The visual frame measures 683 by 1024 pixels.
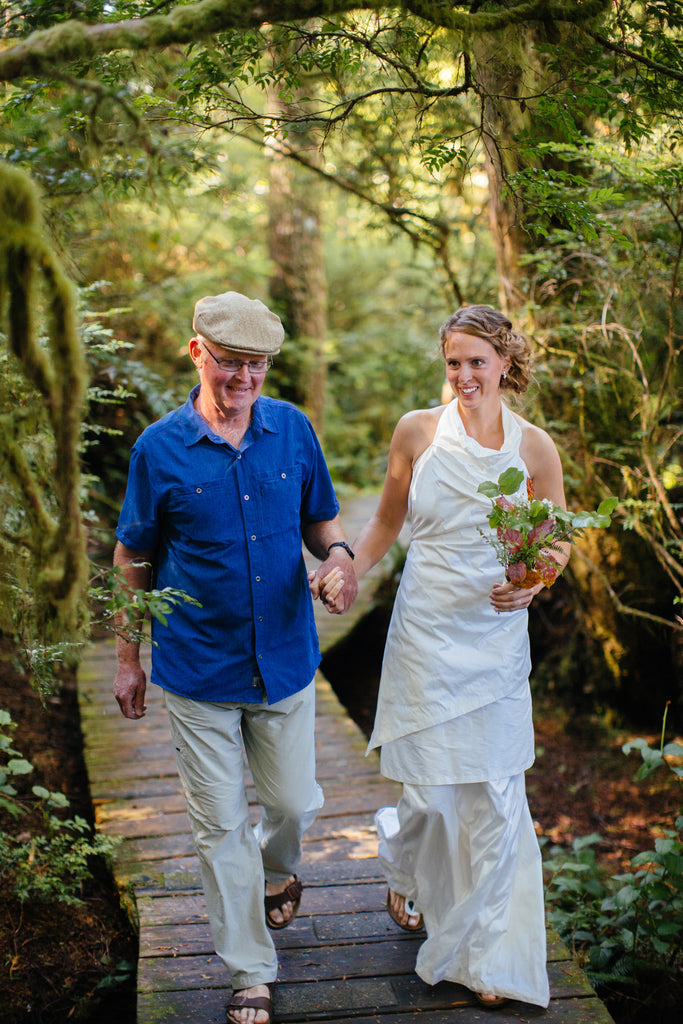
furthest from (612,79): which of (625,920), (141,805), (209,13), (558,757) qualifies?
(558,757)

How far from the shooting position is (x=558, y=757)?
6500mm

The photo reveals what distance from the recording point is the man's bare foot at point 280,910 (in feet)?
10.6

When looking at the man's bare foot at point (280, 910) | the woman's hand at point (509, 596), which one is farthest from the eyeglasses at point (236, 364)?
the man's bare foot at point (280, 910)

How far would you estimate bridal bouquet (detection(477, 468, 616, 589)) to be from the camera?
2.67 metres

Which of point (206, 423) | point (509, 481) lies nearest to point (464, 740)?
point (509, 481)

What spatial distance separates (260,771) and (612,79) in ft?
9.19

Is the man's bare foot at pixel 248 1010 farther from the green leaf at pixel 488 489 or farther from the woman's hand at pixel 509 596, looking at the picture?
the green leaf at pixel 488 489

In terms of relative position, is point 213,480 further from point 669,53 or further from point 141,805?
point 141,805

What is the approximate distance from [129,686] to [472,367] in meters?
1.64

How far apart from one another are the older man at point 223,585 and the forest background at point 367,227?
0.36 m

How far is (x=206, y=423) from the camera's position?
9.30 feet

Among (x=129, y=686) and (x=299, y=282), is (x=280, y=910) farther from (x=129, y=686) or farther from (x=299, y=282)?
(x=299, y=282)

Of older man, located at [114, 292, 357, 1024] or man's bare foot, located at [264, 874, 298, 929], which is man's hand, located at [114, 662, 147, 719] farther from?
man's bare foot, located at [264, 874, 298, 929]

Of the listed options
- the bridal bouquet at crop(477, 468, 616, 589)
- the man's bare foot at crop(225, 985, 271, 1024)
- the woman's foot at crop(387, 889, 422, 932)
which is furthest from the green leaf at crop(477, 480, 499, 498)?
the man's bare foot at crop(225, 985, 271, 1024)
